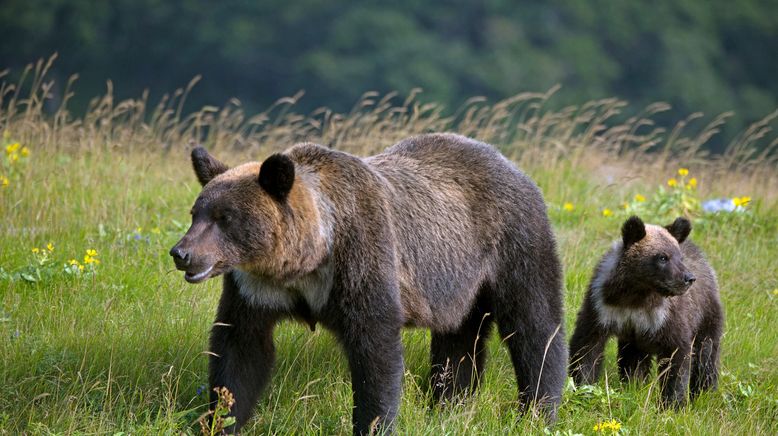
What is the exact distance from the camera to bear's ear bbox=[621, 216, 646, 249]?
718 centimetres

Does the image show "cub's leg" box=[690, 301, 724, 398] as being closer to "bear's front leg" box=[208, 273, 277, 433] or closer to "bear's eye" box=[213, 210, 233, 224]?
"bear's front leg" box=[208, 273, 277, 433]

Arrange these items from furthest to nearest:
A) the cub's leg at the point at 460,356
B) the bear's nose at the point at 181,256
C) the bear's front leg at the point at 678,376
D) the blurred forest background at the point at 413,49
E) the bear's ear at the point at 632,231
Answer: the blurred forest background at the point at 413,49
the bear's ear at the point at 632,231
the bear's front leg at the point at 678,376
the cub's leg at the point at 460,356
the bear's nose at the point at 181,256

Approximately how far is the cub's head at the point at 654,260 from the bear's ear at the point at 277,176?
3.13 m

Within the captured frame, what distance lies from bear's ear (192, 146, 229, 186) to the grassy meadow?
1.14m

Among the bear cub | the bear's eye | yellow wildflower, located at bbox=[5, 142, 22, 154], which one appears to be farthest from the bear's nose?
yellow wildflower, located at bbox=[5, 142, 22, 154]

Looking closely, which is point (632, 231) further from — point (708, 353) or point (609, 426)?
point (609, 426)

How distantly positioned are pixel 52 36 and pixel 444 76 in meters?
12.6

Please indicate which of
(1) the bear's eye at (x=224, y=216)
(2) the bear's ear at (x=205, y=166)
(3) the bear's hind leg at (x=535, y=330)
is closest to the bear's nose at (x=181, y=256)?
(1) the bear's eye at (x=224, y=216)

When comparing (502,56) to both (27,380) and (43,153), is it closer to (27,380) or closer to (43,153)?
(43,153)

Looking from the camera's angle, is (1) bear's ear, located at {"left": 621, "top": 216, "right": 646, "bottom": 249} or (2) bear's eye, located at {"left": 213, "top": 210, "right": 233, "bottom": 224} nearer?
(2) bear's eye, located at {"left": 213, "top": 210, "right": 233, "bottom": 224}

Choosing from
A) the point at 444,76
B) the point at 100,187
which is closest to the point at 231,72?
the point at 444,76

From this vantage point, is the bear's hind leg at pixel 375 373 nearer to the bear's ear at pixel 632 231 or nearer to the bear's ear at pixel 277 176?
the bear's ear at pixel 277 176

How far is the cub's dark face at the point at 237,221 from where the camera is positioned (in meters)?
4.77

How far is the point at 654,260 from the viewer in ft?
23.3
